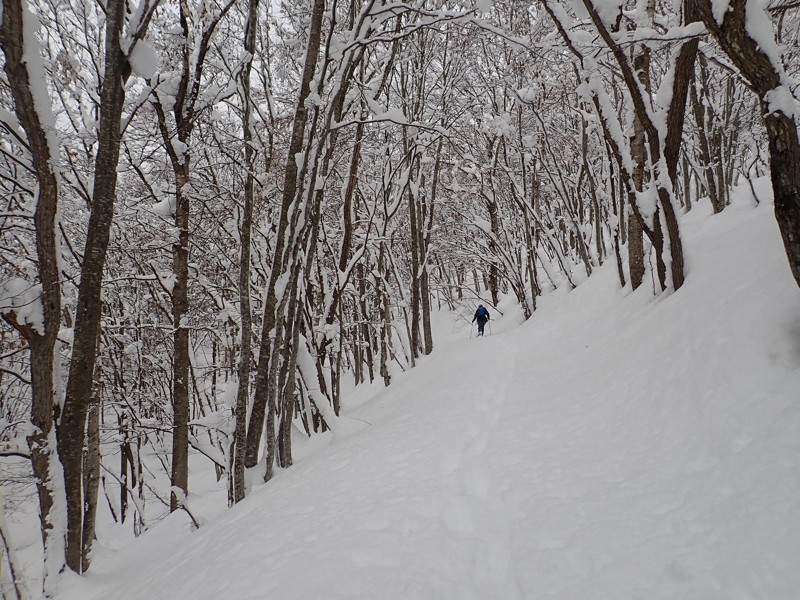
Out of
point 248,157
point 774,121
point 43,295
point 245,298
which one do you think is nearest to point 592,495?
point 774,121

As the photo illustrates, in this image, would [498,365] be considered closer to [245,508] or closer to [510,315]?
[245,508]

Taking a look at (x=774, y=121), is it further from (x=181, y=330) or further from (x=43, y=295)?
(x=181, y=330)

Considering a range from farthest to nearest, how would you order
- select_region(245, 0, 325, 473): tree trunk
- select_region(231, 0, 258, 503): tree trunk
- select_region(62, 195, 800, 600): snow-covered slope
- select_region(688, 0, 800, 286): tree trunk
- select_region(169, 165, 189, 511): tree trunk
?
select_region(169, 165, 189, 511): tree trunk, select_region(231, 0, 258, 503): tree trunk, select_region(245, 0, 325, 473): tree trunk, select_region(688, 0, 800, 286): tree trunk, select_region(62, 195, 800, 600): snow-covered slope

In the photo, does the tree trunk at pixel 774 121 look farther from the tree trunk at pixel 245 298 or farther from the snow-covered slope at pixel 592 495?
the tree trunk at pixel 245 298

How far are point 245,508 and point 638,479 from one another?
334cm

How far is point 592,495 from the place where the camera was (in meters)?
2.55

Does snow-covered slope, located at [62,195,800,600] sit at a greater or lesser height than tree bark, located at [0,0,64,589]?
lesser

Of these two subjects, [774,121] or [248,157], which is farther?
[248,157]

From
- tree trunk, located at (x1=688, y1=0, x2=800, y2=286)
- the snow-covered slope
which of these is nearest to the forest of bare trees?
tree trunk, located at (x1=688, y1=0, x2=800, y2=286)

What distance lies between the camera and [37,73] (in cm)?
323

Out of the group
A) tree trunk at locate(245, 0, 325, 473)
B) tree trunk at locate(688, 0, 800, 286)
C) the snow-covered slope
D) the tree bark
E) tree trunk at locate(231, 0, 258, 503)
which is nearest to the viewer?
the snow-covered slope

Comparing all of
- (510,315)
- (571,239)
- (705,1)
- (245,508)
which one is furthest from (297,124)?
(571,239)

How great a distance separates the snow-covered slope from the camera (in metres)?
1.88

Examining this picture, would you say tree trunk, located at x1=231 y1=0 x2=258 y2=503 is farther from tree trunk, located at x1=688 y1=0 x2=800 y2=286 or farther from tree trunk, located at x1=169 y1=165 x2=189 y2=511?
tree trunk, located at x1=688 y1=0 x2=800 y2=286
